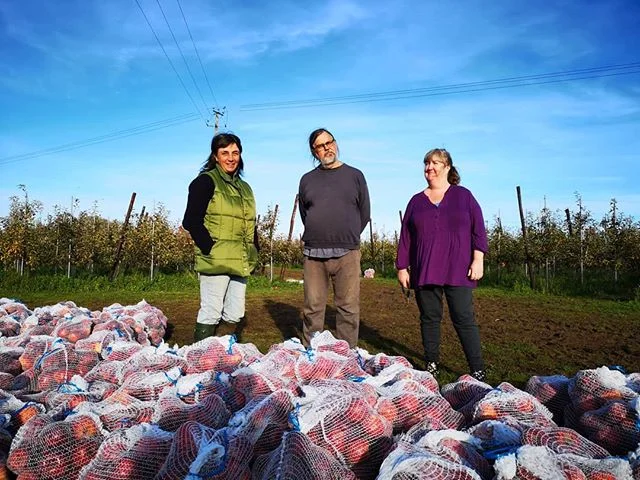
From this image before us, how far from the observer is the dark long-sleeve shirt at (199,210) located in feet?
13.2

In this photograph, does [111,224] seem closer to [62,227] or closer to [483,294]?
[62,227]

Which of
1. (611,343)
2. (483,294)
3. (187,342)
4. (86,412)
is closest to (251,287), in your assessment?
(483,294)

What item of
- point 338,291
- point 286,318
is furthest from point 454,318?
point 286,318

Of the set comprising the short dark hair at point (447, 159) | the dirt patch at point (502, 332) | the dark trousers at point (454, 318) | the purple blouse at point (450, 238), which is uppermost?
the short dark hair at point (447, 159)

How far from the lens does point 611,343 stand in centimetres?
640

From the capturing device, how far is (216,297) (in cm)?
423

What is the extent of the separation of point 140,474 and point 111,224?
21.8 m

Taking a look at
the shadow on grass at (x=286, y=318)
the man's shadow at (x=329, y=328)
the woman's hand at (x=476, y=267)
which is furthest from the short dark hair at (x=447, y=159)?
the shadow on grass at (x=286, y=318)

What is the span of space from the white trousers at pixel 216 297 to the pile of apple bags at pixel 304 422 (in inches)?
31.6

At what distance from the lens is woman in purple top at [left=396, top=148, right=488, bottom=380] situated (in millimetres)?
3865

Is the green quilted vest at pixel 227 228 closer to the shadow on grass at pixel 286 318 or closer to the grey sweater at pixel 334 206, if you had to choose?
the grey sweater at pixel 334 206

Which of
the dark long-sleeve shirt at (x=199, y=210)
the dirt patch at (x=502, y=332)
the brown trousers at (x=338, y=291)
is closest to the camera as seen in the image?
the dark long-sleeve shirt at (x=199, y=210)

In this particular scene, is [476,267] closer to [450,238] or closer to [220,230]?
[450,238]

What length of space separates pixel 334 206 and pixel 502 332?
14.0 feet
